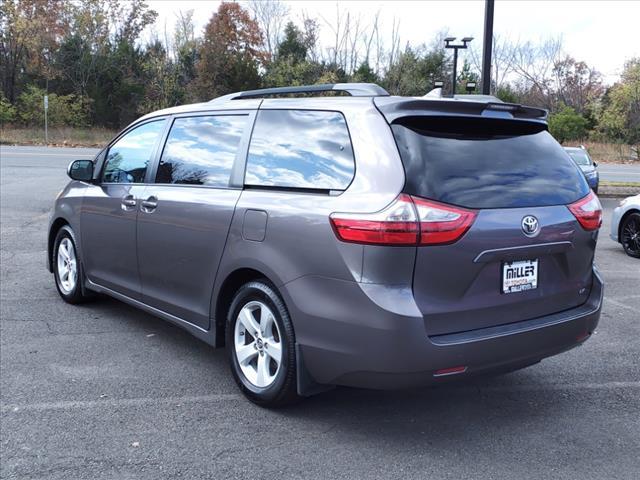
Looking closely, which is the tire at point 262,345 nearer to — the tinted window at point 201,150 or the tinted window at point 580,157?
the tinted window at point 201,150

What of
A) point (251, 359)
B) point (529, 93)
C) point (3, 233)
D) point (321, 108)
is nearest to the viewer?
point (321, 108)

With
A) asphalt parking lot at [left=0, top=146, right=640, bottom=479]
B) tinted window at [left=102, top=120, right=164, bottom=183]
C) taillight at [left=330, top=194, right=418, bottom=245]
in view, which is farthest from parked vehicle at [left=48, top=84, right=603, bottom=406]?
tinted window at [left=102, top=120, right=164, bottom=183]

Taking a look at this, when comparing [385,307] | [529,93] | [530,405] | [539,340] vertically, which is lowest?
[530,405]

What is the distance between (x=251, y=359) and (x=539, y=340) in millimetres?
1684

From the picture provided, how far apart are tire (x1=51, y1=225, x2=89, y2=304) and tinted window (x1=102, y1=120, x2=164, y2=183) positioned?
85 cm

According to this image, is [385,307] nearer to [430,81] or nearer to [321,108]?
[321,108]

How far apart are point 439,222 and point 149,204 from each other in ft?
7.90

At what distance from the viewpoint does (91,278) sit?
217 inches

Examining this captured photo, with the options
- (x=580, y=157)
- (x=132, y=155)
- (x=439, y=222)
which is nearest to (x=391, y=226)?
(x=439, y=222)

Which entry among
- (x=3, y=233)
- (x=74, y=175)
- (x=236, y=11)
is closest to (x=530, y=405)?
(x=74, y=175)

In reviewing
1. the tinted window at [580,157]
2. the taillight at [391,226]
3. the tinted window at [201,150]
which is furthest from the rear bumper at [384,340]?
the tinted window at [580,157]

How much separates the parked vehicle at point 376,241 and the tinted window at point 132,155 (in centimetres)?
67

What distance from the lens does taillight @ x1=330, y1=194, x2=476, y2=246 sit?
118 inches

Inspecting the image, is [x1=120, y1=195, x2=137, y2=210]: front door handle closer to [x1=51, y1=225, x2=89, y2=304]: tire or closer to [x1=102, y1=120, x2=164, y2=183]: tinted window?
[x1=102, y1=120, x2=164, y2=183]: tinted window
